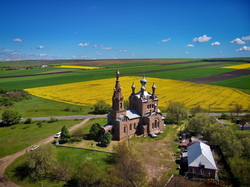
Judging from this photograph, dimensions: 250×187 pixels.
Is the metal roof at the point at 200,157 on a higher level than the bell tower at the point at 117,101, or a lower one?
lower

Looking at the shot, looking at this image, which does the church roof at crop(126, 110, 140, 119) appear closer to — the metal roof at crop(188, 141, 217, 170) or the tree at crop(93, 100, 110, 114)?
the metal roof at crop(188, 141, 217, 170)

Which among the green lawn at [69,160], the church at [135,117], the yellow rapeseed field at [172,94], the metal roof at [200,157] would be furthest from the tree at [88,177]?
the yellow rapeseed field at [172,94]

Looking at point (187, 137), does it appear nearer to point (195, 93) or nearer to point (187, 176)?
point (187, 176)

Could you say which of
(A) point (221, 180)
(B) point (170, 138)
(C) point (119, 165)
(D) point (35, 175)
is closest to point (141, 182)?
(C) point (119, 165)

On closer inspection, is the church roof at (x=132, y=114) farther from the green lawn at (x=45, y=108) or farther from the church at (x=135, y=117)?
the green lawn at (x=45, y=108)

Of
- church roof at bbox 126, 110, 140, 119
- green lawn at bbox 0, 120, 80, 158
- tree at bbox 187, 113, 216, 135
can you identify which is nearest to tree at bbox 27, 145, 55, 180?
green lawn at bbox 0, 120, 80, 158

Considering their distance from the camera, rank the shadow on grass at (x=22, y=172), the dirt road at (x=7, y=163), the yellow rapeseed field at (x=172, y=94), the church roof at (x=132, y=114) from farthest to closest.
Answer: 1. the yellow rapeseed field at (x=172, y=94)
2. the church roof at (x=132, y=114)
3. the shadow on grass at (x=22, y=172)
4. the dirt road at (x=7, y=163)
